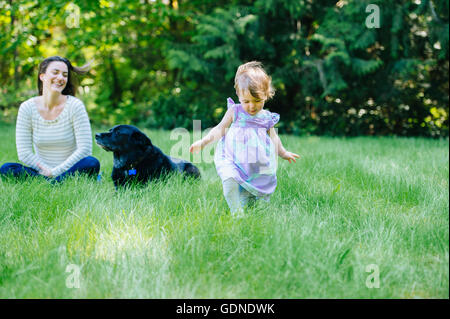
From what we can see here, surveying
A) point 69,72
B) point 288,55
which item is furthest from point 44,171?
point 288,55

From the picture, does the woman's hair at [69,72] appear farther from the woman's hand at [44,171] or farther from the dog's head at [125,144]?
the dog's head at [125,144]

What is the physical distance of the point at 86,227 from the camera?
2.29m

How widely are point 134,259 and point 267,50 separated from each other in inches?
292

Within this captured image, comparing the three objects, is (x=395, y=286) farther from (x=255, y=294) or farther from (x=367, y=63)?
(x=367, y=63)

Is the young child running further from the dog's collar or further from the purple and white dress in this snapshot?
the dog's collar

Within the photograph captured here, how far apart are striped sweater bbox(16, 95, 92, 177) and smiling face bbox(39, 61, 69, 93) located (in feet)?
0.64

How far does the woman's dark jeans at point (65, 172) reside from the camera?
3479 mm

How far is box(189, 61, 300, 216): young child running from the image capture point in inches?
104

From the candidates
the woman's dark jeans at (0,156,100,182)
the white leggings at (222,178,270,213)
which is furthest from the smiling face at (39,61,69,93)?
the white leggings at (222,178,270,213)

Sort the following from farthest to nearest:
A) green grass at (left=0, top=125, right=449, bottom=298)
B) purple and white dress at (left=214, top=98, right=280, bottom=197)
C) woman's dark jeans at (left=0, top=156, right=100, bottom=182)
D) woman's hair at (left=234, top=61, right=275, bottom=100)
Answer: woman's dark jeans at (left=0, top=156, right=100, bottom=182) → purple and white dress at (left=214, top=98, right=280, bottom=197) → woman's hair at (left=234, top=61, right=275, bottom=100) → green grass at (left=0, top=125, right=449, bottom=298)

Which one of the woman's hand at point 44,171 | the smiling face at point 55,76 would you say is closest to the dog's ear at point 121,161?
the woman's hand at point 44,171

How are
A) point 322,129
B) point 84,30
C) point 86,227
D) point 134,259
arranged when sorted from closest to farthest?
point 134,259, point 86,227, point 322,129, point 84,30

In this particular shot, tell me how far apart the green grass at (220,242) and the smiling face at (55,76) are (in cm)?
97
